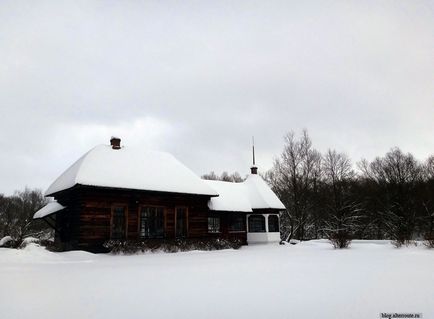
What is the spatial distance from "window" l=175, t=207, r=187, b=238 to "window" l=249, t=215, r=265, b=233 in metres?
8.26

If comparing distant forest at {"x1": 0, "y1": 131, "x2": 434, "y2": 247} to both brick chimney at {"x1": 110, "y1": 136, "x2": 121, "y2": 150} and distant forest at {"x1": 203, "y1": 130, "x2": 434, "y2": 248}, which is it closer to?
distant forest at {"x1": 203, "y1": 130, "x2": 434, "y2": 248}

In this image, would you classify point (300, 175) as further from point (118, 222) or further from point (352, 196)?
point (118, 222)

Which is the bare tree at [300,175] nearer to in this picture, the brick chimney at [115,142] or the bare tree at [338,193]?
the bare tree at [338,193]

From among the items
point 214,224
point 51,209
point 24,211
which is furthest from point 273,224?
point 24,211

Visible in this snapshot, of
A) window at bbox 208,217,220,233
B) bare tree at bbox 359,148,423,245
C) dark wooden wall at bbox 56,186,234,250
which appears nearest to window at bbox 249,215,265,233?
window at bbox 208,217,220,233

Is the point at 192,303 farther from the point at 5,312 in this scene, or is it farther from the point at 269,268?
the point at 269,268

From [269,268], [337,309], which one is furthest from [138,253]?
[337,309]

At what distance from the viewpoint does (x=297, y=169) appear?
3825 cm

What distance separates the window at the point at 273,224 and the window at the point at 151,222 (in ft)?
37.1

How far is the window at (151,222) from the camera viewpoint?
2059 cm

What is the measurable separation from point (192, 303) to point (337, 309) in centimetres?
272

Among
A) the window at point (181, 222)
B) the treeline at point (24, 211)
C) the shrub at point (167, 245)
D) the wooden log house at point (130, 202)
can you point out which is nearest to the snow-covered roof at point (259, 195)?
the wooden log house at point (130, 202)

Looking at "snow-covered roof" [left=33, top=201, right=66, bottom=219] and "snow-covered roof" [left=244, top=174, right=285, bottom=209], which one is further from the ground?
"snow-covered roof" [left=244, top=174, right=285, bottom=209]

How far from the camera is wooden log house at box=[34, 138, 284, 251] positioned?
729 inches
